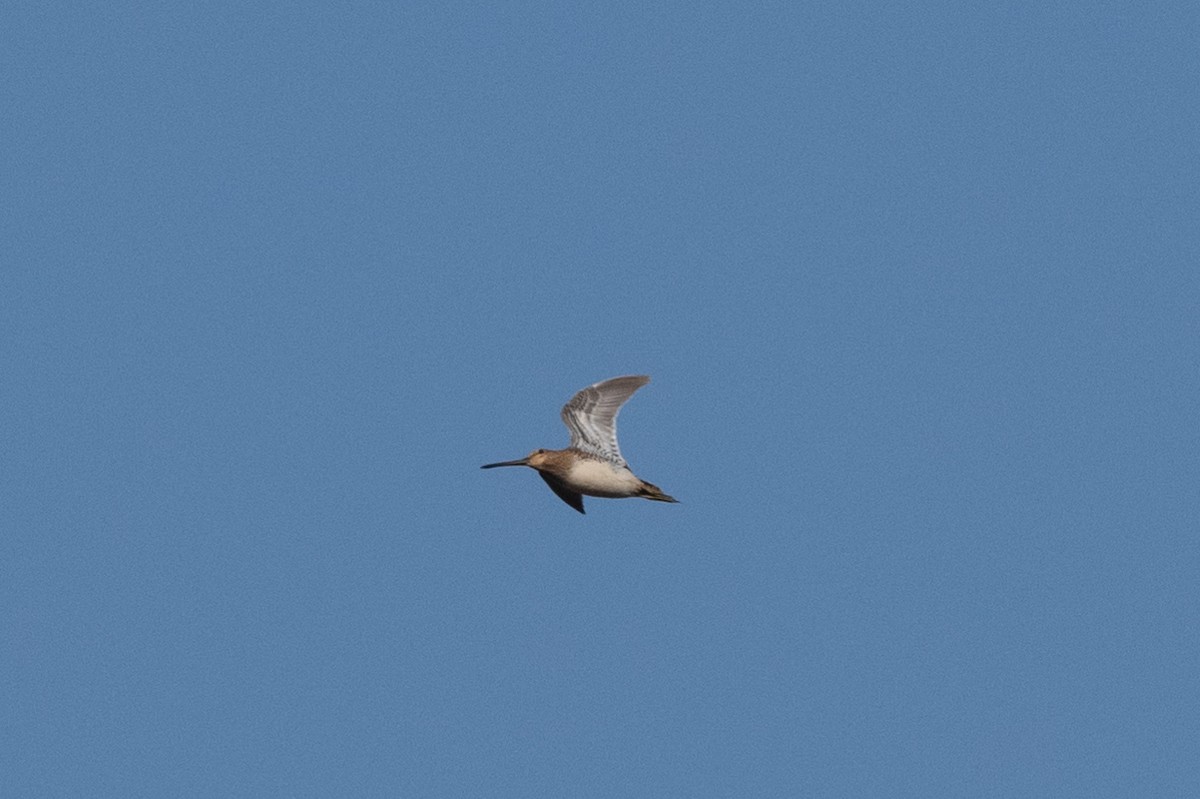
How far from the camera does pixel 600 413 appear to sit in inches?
1623

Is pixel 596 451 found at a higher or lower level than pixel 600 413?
lower

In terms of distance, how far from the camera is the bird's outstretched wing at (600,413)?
4112 centimetres

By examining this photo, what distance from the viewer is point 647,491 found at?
134 ft

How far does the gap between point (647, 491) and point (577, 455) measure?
5.03 ft

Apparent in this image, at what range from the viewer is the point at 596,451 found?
135 feet

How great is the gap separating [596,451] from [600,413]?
0.73 m

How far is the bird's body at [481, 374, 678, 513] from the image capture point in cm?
4084

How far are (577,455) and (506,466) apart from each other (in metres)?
1.49

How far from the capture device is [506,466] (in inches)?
1642

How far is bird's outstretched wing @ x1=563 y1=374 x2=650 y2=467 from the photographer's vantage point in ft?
135

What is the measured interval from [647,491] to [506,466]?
289 cm

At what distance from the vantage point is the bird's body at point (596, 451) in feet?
134

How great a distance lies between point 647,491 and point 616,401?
72.6 inches
